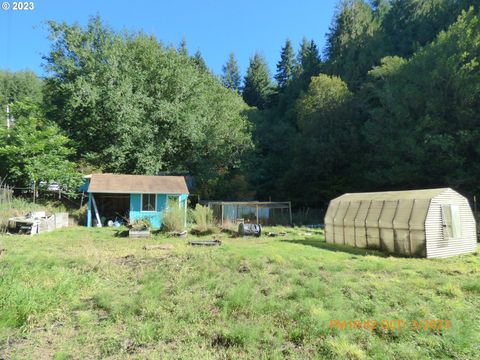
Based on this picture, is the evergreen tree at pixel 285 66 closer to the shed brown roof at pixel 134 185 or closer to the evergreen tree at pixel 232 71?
the evergreen tree at pixel 232 71

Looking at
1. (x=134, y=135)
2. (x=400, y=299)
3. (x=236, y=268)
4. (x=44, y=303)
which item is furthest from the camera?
(x=134, y=135)

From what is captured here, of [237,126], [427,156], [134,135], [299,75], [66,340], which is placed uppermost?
[299,75]

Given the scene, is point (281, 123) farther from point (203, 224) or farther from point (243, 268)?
point (243, 268)

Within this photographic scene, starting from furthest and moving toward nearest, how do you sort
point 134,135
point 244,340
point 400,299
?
point 134,135 < point 400,299 < point 244,340

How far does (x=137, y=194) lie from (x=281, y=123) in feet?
72.8

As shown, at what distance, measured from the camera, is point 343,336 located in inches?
177

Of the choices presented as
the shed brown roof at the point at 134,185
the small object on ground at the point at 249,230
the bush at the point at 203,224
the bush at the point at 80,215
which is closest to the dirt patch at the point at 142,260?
the bush at the point at 203,224

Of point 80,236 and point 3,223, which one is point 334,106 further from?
point 3,223

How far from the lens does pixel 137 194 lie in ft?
65.1

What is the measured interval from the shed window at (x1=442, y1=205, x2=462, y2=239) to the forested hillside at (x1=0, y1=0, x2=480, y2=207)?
34.4 ft

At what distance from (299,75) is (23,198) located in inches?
1434

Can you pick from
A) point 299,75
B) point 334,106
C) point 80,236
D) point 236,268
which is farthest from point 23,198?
point 299,75

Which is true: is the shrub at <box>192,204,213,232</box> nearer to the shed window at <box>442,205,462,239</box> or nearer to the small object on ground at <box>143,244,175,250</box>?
the small object on ground at <box>143,244,175,250</box>

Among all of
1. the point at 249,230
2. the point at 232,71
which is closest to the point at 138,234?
the point at 249,230
